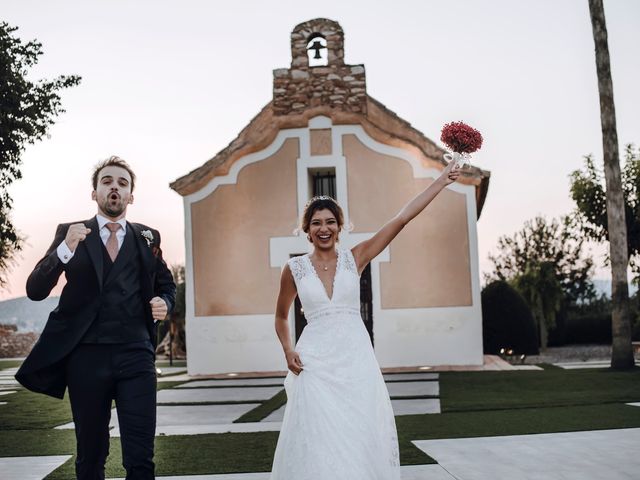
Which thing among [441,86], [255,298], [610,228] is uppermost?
[441,86]

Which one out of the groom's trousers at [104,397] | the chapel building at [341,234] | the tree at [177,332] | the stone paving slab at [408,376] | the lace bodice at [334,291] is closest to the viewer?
the groom's trousers at [104,397]

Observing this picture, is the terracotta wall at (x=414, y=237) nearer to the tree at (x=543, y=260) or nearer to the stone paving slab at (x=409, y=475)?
the stone paving slab at (x=409, y=475)

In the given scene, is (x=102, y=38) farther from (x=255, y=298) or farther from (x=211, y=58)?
(x=255, y=298)

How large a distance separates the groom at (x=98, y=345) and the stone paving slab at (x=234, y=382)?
10.9 meters

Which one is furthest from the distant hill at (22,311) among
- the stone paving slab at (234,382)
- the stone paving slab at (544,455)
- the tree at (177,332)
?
the stone paving slab at (544,455)

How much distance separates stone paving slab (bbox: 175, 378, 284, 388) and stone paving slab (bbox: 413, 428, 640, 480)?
8088 millimetres

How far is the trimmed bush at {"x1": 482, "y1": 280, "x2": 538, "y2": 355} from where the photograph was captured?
21656mm

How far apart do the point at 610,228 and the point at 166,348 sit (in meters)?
17.2

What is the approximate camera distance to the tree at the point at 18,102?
1339 cm

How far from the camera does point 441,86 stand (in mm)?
13258

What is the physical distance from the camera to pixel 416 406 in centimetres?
1005

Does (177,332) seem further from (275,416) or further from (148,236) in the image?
(148,236)

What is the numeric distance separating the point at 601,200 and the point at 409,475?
21.9 metres

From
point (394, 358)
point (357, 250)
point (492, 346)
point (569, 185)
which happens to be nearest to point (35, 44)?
point (394, 358)
